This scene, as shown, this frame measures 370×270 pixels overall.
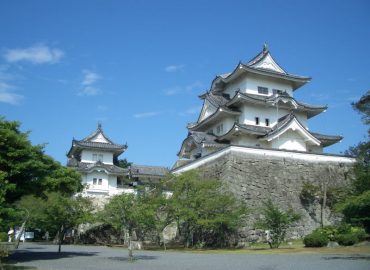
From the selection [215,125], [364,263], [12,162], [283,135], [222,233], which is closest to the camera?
[364,263]

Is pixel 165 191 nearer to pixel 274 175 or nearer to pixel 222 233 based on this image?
pixel 222 233

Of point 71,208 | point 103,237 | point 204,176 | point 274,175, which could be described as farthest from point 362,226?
point 103,237

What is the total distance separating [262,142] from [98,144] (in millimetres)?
21816

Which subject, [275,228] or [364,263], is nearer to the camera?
[364,263]

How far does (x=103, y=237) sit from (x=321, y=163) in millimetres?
19398

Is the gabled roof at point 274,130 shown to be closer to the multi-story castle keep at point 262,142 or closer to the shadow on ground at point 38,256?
the multi-story castle keep at point 262,142

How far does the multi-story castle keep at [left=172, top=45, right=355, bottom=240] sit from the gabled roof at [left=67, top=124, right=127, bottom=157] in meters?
10.7

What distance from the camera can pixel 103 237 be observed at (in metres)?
34.1

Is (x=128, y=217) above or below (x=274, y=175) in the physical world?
below

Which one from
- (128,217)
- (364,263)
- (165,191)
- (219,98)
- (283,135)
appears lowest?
(364,263)

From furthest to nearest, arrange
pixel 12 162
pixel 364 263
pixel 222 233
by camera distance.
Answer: pixel 222 233 < pixel 12 162 < pixel 364 263

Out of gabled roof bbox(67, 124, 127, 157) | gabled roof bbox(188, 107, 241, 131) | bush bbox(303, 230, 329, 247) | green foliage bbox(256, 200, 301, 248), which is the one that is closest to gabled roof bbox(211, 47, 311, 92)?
gabled roof bbox(188, 107, 241, 131)

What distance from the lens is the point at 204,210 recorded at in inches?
969

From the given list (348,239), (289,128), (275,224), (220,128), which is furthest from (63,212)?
(289,128)
